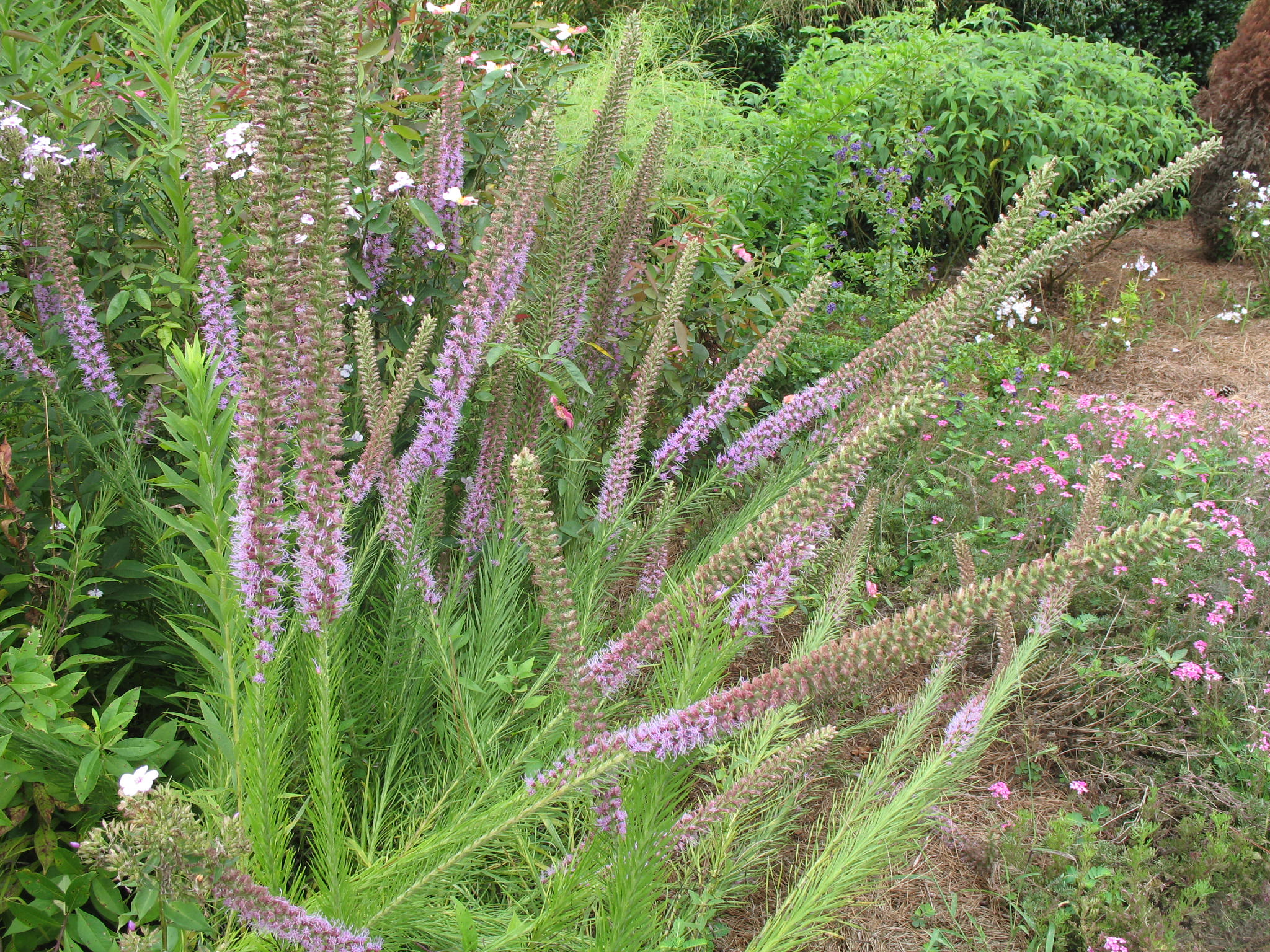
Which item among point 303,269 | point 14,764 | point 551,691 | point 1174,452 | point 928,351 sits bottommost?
point 1174,452

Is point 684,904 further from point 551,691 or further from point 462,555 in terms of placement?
point 462,555

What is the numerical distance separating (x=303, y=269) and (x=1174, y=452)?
12.8 feet

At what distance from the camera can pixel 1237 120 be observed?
6992 mm

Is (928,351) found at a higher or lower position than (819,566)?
higher

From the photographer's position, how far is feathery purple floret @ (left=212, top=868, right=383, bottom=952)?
1.12 m

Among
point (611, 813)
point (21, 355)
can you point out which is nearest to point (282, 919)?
point (611, 813)

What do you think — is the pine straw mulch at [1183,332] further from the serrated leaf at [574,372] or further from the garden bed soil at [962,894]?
the serrated leaf at [574,372]

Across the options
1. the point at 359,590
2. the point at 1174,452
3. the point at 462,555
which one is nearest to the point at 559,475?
the point at 462,555

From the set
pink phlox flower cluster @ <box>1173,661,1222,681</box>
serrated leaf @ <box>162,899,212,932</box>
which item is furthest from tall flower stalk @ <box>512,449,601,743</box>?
pink phlox flower cluster @ <box>1173,661,1222,681</box>

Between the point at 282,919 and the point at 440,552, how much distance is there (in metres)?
1.42

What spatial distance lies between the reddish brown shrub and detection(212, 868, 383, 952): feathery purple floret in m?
8.09

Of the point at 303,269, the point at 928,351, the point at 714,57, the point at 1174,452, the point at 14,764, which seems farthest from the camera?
the point at 714,57

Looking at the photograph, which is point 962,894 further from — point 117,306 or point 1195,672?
point 117,306

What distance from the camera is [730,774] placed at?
7.19 feet
